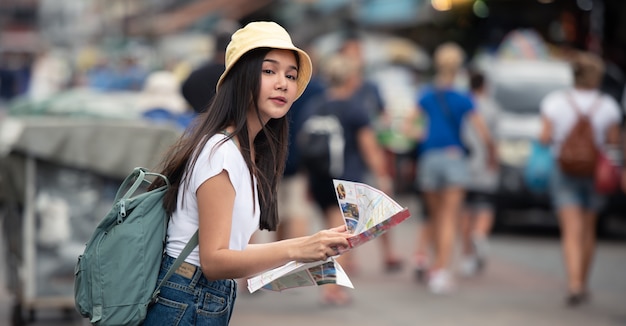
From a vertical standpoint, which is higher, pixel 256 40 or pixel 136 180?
pixel 256 40

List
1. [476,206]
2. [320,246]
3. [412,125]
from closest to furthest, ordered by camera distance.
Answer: [320,246] < [412,125] < [476,206]

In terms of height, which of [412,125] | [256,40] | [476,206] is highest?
[256,40]

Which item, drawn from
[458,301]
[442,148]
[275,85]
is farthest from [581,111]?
[275,85]

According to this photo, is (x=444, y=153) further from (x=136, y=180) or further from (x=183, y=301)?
(x=183, y=301)

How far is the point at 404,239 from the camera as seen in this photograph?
14.1 m

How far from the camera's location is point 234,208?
3.60 metres

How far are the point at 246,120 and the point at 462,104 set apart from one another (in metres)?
6.63

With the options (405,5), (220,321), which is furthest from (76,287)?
(405,5)

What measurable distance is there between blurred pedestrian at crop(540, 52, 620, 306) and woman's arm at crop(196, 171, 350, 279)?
6.07 metres

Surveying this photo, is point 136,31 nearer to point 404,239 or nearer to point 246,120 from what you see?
point 404,239

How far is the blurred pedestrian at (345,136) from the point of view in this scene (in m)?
9.64

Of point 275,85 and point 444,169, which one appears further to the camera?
point 444,169

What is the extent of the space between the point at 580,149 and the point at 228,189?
6085 mm

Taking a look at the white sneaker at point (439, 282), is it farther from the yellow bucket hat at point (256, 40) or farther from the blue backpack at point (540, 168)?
the yellow bucket hat at point (256, 40)
